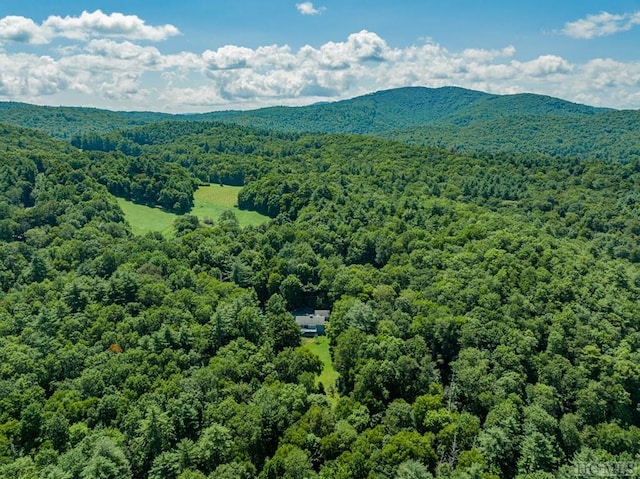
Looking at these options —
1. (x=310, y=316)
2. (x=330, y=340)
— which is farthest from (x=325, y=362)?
(x=310, y=316)

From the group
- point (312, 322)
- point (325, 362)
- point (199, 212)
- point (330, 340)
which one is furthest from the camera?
point (199, 212)

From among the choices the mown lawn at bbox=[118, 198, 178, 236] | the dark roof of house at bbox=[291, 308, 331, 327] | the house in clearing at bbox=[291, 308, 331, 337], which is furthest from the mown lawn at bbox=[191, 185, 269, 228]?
the house in clearing at bbox=[291, 308, 331, 337]

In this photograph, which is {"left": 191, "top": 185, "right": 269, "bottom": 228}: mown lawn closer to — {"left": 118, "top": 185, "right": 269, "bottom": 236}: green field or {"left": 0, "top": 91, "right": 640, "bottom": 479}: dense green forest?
{"left": 118, "top": 185, "right": 269, "bottom": 236}: green field

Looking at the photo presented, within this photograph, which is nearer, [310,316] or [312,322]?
[312,322]

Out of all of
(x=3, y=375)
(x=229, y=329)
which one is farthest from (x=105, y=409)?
(x=229, y=329)

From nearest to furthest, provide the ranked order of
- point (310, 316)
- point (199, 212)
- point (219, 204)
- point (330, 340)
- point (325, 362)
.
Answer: point (325, 362), point (330, 340), point (310, 316), point (199, 212), point (219, 204)

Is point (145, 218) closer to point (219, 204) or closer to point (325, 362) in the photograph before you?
point (219, 204)
